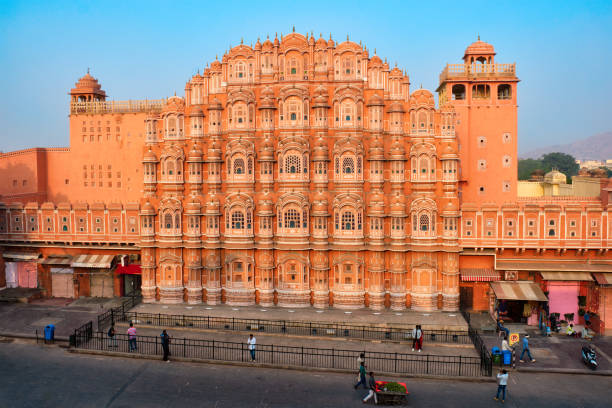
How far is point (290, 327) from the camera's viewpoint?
106ft

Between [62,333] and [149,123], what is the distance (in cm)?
1696

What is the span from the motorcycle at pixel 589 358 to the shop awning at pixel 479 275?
331 inches

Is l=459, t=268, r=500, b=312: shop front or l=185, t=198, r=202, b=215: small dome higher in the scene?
l=185, t=198, r=202, b=215: small dome

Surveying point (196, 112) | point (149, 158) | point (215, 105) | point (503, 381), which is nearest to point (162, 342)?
point (149, 158)

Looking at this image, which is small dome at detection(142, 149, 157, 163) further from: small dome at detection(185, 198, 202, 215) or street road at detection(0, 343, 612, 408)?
street road at detection(0, 343, 612, 408)

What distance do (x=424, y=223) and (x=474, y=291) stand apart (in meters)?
6.67

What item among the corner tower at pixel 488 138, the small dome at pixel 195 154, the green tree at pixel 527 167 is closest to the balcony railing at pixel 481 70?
the corner tower at pixel 488 138

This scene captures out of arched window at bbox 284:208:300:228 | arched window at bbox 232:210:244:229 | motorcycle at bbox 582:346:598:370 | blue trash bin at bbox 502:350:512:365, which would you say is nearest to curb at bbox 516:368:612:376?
motorcycle at bbox 582:346:598:370

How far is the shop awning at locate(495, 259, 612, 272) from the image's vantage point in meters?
33.6

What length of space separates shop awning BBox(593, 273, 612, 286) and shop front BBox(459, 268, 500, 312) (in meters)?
6.50

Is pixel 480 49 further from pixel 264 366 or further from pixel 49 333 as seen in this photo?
pixel 49 333

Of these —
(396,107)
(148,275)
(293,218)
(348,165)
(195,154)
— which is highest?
(396,107)

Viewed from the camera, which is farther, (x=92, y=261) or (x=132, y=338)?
(x=92, y=261)

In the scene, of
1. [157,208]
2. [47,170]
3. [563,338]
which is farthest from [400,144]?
[47,170]
